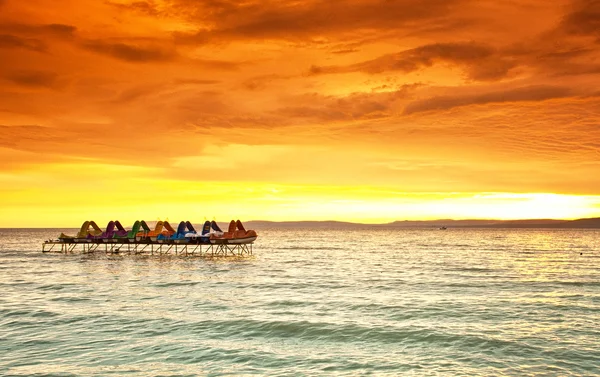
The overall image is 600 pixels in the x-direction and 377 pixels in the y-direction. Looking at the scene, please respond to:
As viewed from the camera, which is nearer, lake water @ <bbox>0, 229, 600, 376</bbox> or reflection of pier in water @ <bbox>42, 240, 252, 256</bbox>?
lake water @ <bbox>0, 229, 600, 376</bbox>

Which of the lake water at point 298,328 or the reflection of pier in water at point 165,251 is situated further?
the reflection of pier in water at point 165,251

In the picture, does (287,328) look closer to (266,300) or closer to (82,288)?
(266,300)

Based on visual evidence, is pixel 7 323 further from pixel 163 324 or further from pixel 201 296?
pixel 201 296

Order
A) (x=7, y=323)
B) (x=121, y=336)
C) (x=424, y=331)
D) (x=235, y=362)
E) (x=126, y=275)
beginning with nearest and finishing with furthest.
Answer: (x=235, y=362)
(x=121, y=336)
(x=424, y=331)
(x=7, y=323)
(x=126, y=275)

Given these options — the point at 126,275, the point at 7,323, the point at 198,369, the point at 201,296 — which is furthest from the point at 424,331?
the point at 126,275

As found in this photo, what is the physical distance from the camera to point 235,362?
58.7 feet

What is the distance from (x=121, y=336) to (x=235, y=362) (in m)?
6.44

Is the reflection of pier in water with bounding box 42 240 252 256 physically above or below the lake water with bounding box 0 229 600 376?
above

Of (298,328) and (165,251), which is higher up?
(165,251)

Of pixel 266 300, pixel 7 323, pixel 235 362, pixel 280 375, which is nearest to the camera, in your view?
pixel 280 375

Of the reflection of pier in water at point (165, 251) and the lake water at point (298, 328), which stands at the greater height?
the reflection of pier in water at point (165, 251)

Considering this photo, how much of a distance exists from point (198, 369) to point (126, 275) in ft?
116

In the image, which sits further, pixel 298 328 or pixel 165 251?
pixel 165 251

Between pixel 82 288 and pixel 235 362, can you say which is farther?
pixel 82 288
